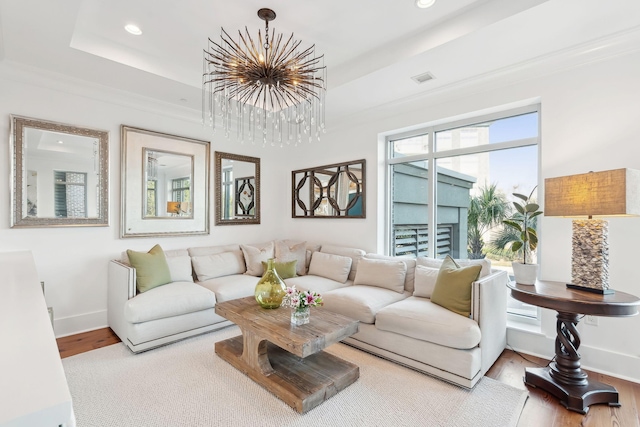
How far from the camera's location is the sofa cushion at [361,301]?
287 centimetres

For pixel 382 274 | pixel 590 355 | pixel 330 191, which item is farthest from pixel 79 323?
pixel 590 355

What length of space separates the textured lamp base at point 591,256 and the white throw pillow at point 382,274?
150cm

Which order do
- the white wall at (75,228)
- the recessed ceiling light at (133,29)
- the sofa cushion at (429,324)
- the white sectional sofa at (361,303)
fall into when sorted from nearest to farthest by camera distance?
the sofa cushion at (429,324), the white sectional sofa at (361,303), the recessed ceiling light at (133,29), the white wall at (75,228)

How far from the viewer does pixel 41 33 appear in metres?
2.42

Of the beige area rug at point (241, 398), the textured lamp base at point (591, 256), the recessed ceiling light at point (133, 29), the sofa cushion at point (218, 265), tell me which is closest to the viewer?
the beige area rug at point (241, 398)

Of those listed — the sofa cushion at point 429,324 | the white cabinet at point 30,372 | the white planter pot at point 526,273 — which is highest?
the white cabinet at point 30,372

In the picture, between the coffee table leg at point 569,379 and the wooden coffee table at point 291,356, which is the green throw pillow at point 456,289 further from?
Answer: the wooden coffee table at point 291,356

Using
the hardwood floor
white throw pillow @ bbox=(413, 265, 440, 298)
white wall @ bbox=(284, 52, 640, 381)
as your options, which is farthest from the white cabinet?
white wall @ bbox=(284, 52, 640, 381)

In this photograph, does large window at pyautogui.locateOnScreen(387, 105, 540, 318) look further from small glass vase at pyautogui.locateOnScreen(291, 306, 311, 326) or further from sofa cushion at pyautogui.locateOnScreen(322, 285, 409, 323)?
small glass vase at pyautogui.locateOnScreen(291, 306, 311, 326)

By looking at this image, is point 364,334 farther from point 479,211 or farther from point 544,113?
point 544,113

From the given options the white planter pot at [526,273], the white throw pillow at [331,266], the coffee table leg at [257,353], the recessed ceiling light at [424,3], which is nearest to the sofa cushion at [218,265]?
the white throw pillow at [331,266]

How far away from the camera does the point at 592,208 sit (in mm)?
2090

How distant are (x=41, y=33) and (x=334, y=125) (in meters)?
3.29

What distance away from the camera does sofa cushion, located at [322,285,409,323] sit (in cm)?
287
